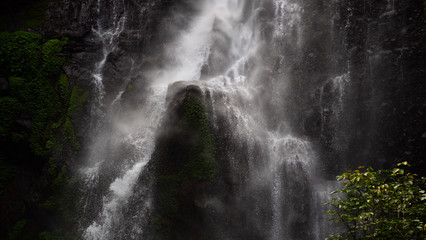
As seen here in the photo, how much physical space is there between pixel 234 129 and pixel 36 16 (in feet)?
46.7

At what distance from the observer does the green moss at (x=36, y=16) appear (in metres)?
17.1

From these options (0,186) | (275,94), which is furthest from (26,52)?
(275,94)

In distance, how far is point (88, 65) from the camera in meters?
16.8

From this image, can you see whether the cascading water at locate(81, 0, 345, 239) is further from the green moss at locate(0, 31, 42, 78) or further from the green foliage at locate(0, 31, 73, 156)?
the green moss at locate(0, 31, 42, 78)

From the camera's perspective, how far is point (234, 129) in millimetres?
13102

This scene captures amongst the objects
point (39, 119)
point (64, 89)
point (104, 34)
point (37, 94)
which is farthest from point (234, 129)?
point (104, 34)

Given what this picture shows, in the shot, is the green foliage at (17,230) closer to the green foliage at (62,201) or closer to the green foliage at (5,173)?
the green foliage at (62,201)

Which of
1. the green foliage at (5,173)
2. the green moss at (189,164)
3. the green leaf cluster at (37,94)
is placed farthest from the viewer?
the green leaf cluster at (37,94)

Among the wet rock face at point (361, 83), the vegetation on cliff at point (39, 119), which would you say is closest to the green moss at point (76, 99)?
the vegetation on cliff at point (39, 119)

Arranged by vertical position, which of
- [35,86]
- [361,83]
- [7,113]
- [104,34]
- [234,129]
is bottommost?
[7,113]

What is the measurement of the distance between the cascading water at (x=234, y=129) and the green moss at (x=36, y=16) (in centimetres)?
331

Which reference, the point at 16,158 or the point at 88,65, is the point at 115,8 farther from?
the point at 16,158

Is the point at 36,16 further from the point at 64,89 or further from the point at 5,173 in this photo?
the point at 5,173

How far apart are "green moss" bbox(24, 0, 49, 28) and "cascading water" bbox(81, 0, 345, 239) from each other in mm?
3308
